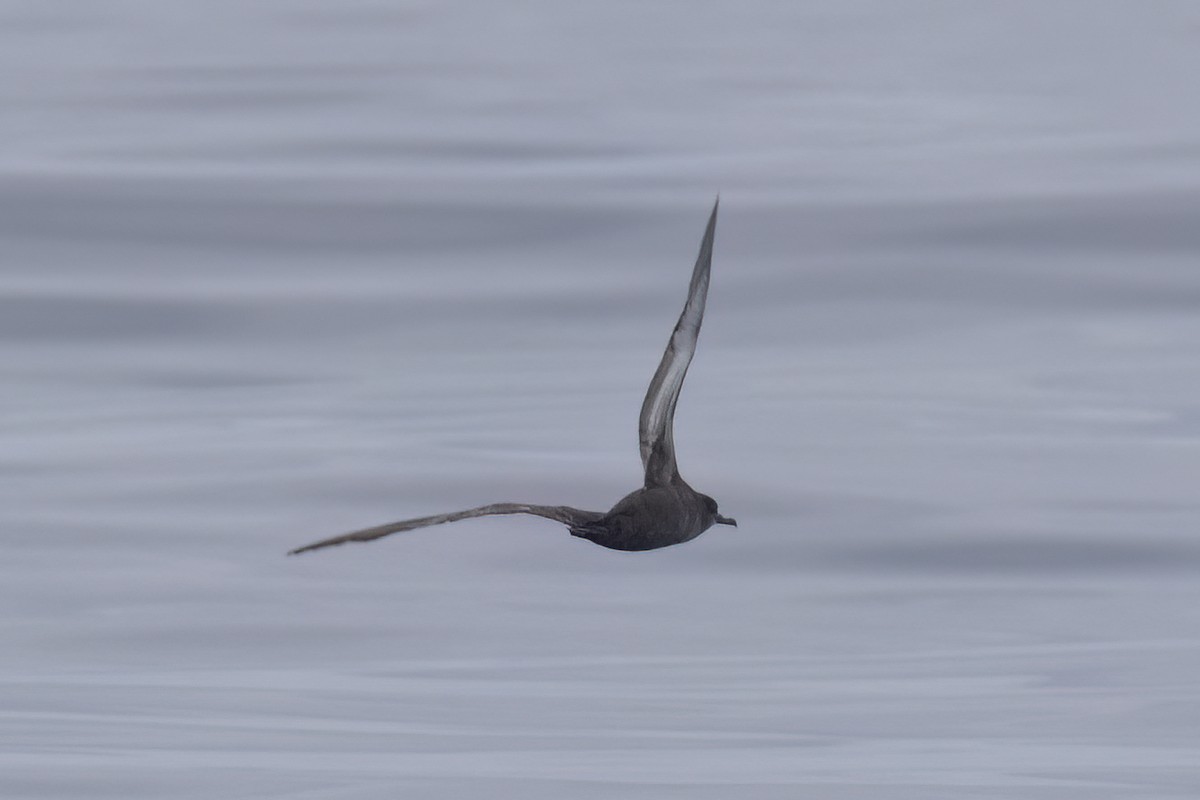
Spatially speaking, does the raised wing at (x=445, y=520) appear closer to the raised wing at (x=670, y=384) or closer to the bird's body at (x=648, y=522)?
the bird's body at (x=648, y=522)

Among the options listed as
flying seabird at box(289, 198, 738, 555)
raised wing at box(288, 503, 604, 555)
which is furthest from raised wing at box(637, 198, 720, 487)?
raised wing at box(288, 503, 604, 555)

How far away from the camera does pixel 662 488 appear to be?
7254 millimetres

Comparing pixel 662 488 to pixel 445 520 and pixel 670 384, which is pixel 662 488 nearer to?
pixel 670 384

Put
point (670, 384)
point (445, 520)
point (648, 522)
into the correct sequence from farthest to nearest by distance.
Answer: point (670, 384) < point (648, 522) < point (445, 520)

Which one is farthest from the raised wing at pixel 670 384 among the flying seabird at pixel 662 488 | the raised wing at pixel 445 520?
the raised wing at pixel 445 520

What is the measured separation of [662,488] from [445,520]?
1689mm

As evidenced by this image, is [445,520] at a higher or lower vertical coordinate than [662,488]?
lower

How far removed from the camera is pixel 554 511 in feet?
20.3

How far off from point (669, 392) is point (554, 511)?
1131 millimetres

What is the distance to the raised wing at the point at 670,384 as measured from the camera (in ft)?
22.9

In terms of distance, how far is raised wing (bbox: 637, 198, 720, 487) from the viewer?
6980 mm

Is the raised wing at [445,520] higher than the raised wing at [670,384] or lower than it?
lower

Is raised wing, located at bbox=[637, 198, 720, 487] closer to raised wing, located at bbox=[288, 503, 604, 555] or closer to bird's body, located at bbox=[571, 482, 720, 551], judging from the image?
bird's body, located at bbox=[571, 482, 720, 551]

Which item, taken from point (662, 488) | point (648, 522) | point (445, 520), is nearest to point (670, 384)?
point (662, 488)
